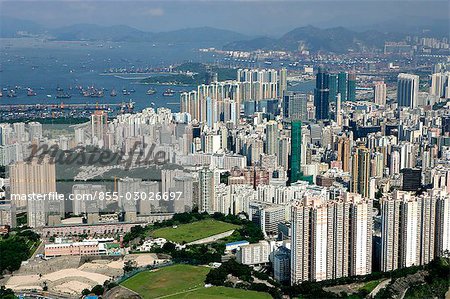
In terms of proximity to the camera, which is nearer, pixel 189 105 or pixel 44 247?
pixel 44 247

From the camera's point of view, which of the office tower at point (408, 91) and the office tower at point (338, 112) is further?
the office tower at point (408, 91)

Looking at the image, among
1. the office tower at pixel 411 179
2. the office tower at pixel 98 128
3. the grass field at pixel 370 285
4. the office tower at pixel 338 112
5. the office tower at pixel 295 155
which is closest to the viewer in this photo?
the grass field at pixel 370 285

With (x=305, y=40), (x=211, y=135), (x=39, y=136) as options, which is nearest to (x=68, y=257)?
(x=39, y=136)

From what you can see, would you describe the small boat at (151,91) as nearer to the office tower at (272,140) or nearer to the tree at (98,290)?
the office tower at (272,140)

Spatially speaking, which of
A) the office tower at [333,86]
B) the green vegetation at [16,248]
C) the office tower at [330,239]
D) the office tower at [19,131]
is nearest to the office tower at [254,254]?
the office tower at [330,239]

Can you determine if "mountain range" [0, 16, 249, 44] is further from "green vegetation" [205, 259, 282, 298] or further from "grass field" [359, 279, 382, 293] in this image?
"grass field" [359, 279, 382, 293]

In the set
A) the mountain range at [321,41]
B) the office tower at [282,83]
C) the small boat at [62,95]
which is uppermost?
the mountain range at [321,41]

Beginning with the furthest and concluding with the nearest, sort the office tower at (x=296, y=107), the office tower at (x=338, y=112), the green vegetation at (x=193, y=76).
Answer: the green vegetation at (x=193, y=76), the office tower at (x=296, y=107), the office tower at (x=338, y=112)

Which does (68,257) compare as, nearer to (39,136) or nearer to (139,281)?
(139,281)
